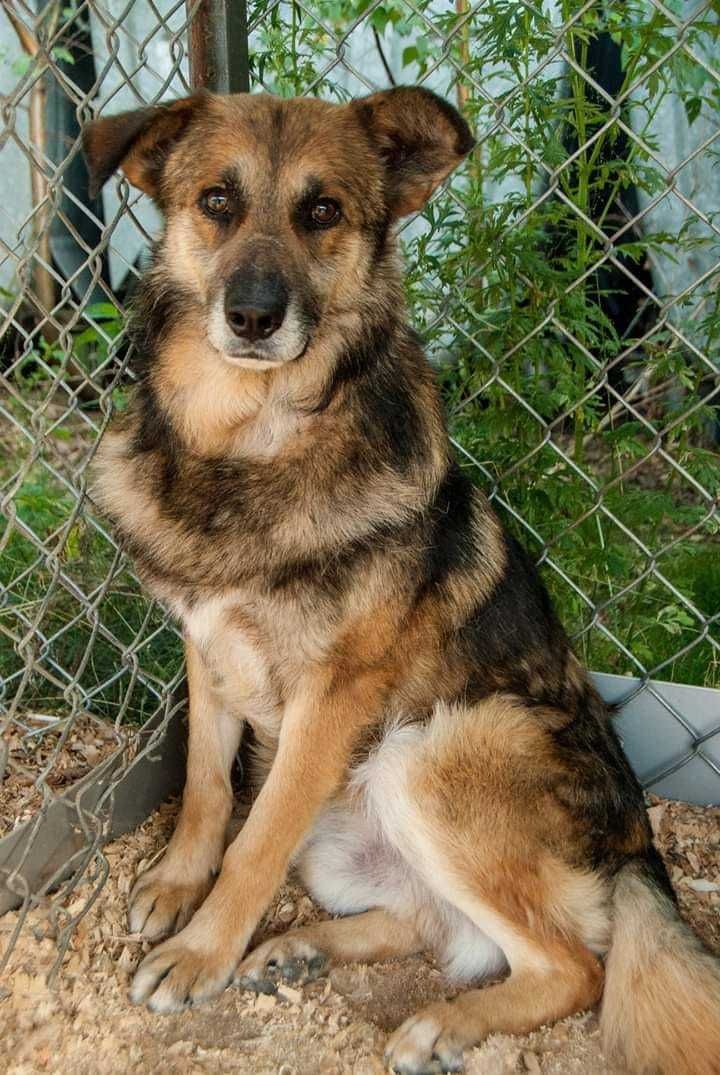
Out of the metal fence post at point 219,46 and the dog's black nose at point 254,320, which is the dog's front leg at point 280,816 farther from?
the metal fence post at point 219,46

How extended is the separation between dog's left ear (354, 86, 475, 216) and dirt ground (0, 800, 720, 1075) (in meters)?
1.91

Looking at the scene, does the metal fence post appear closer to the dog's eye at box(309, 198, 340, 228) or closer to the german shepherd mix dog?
the german shepherd mix dog

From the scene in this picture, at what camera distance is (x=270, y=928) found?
259 cm

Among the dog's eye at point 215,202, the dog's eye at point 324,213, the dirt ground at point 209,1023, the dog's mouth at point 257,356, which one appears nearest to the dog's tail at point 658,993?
the dirt ground at point 209,1023

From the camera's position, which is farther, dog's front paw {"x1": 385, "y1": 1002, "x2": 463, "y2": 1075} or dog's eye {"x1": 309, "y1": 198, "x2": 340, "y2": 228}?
dog's eye {"x1": 309, "y1": 198, "x2": 340, "y2": 228}

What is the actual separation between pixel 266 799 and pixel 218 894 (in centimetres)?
26

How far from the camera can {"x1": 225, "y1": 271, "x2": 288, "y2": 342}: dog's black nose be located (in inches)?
83.2

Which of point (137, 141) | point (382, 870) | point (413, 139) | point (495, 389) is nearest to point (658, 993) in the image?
point (382, 870)

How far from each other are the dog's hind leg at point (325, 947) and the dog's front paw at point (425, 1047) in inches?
12.4

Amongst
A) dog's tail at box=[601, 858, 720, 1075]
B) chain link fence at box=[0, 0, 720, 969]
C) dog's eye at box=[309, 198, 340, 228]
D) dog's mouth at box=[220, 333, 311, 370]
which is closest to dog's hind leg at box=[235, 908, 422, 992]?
chain link fence at box=[0, 0, 720, 969]

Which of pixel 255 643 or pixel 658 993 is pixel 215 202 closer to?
pixel 255 643

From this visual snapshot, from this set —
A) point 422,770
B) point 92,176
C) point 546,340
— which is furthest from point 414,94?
point 422,770

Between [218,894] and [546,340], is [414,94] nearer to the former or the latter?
[546,340]

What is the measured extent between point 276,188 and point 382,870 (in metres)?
1.71
